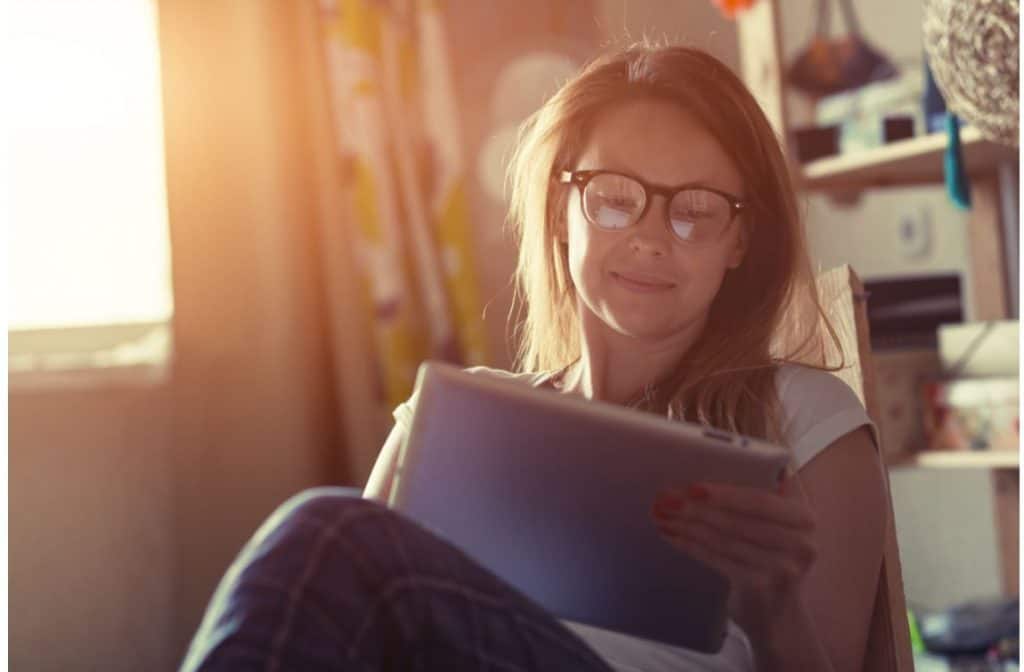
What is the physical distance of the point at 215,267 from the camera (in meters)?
2.69

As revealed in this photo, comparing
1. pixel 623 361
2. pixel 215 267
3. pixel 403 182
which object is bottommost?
pixel 623 361

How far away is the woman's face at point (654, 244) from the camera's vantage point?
1.16 m

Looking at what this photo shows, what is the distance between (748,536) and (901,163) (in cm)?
126

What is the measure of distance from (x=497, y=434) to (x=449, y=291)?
77.0 inches

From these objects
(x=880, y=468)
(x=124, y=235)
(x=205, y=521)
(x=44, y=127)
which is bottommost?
(x=205, y=521)

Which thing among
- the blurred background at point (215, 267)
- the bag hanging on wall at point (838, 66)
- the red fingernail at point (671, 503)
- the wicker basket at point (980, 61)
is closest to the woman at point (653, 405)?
the red fingernail at point (671, 503)

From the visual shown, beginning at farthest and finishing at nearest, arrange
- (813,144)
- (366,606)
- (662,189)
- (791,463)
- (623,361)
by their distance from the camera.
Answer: (813,144)
(623,361)
(662,189)
(791,463)
(366,606)

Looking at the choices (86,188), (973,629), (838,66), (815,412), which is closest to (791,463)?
(815,412)

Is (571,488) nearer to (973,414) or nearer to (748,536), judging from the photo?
(748,536)

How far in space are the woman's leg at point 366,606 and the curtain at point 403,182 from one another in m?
1.91

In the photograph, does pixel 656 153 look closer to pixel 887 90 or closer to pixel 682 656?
pixel 682 656

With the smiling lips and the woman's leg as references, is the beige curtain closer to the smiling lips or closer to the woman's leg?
the smiling lips

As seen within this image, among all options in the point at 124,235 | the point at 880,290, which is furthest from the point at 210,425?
the point at 880,290

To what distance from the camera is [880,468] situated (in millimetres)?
1058
